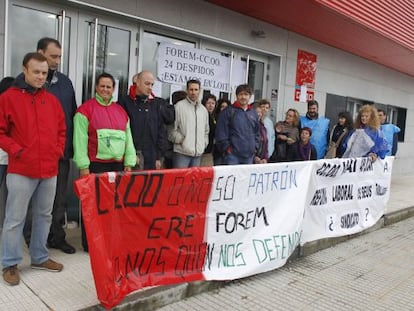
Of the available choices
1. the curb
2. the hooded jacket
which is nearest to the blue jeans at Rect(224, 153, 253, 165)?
the hooded jacket

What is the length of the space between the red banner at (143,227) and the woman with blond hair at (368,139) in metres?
3.21

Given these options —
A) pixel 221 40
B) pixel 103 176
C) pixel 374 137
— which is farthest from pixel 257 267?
pixel 221 40

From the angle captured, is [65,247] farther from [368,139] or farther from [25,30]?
[368,139]

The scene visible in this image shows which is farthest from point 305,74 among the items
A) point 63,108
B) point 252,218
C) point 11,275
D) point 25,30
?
point 11,275

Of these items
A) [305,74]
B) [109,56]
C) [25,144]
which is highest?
[305,74]

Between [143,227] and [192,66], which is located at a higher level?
[192,66]

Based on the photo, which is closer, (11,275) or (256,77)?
(11,275)

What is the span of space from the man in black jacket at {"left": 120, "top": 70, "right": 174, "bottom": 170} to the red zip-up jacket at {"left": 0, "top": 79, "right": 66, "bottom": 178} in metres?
1.10

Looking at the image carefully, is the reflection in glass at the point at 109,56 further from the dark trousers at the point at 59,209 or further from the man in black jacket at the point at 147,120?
→ the dark trousers at the point at 59,209

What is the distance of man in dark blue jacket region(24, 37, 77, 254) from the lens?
374cm

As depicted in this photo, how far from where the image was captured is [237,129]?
17.0 feet

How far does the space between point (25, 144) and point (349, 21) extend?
575 cm

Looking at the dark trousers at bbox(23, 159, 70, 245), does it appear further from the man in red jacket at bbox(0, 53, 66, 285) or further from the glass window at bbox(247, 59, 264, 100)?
the glass window at bbox(247, 59, 264, 100)

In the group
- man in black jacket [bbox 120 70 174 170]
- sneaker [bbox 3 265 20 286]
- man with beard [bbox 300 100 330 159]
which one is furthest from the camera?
man with beard [bbox 300 100 330 159]
